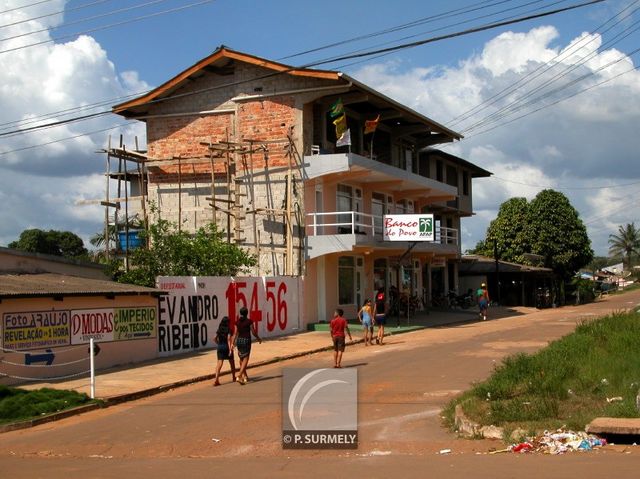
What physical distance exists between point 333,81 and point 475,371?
54.5 feet

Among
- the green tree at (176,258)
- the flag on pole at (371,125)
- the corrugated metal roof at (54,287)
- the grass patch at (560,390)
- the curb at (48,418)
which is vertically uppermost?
the flag on pole at (371,125)

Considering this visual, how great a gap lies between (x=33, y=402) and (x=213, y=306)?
10.7 metres

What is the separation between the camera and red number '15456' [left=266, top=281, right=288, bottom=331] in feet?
96.4

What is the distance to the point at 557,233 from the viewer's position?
188ft

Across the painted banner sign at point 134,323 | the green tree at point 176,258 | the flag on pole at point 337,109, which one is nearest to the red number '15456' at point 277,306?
the green tree at point 176,258

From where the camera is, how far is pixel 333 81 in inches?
1242

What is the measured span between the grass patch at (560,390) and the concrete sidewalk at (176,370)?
768cm

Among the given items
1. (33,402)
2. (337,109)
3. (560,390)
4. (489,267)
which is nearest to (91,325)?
(33,402)

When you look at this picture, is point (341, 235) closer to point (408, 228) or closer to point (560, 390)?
point (408, 228)

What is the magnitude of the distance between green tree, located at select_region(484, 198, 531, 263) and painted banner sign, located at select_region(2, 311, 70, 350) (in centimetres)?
4273

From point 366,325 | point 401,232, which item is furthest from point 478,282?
point 366,325
